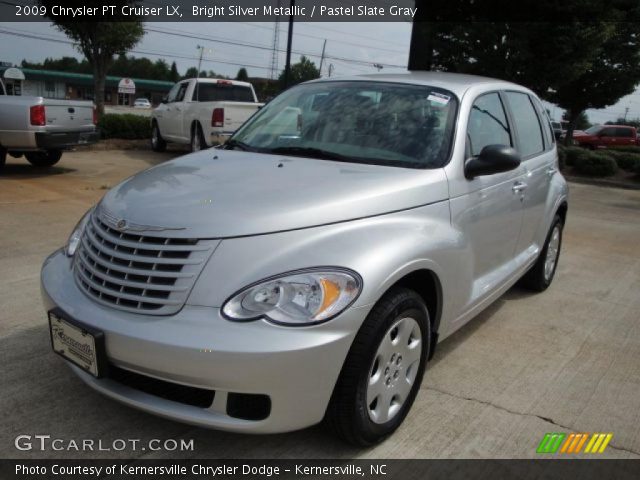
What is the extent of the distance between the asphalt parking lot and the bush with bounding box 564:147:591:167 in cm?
1039

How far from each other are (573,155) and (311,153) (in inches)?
554

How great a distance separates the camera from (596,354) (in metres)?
3.78

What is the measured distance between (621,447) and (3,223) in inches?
236

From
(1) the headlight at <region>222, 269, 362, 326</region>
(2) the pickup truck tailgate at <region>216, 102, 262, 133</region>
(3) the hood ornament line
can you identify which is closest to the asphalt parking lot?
(1) the headlight at <region>222, 269, 362, 326</region>

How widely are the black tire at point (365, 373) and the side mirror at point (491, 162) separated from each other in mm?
899

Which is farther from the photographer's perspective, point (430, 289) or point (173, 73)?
point (173, 73)

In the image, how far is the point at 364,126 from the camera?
11.0 feet

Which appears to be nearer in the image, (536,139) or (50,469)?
(50,469)

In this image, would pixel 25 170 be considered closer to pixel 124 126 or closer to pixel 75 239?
pixel 124 126

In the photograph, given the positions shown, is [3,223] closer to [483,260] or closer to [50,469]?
[50,469]

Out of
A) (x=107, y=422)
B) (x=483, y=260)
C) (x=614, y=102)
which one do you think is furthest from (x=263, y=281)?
(x=614, y=102)

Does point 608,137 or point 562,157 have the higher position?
point 562,157

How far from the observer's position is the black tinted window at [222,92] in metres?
12.5

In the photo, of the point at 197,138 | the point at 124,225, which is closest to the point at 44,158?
the point at 197,138
